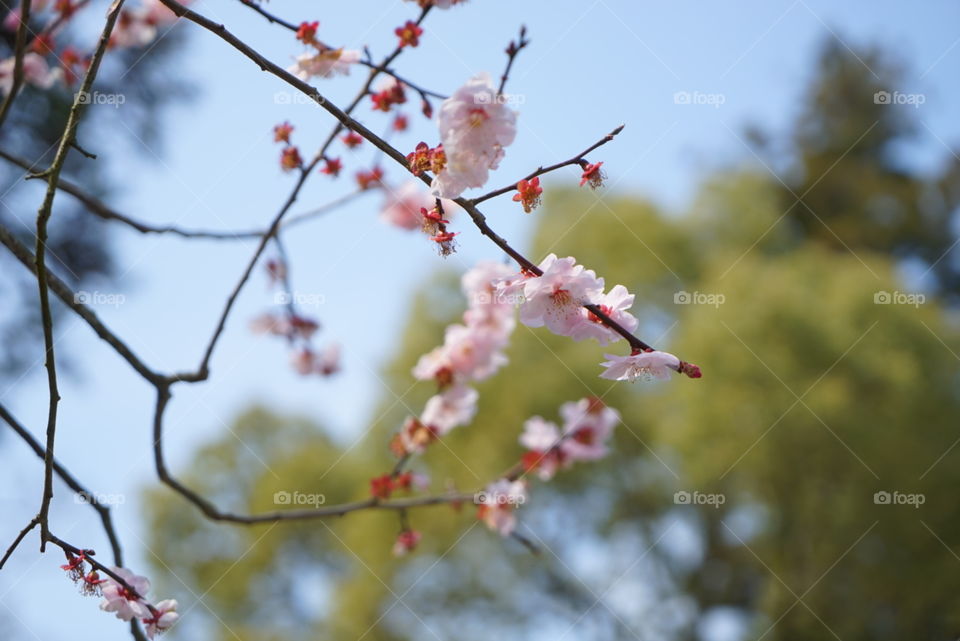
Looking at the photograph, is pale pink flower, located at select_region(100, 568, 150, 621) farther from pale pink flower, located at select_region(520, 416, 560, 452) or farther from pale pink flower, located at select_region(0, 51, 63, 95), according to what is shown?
pale pink flower, located at select_region(0, 51, 63, 95)

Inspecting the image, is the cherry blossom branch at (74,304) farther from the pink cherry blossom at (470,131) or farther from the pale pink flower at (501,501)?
the pale pink flower at (501,501)

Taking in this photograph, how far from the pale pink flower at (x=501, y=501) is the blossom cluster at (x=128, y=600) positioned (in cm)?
109

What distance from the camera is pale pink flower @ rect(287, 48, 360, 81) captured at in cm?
163

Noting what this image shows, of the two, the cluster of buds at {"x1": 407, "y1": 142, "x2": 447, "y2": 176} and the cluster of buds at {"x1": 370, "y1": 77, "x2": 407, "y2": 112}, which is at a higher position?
the cluster of buds at {"x1": 370, "y1": 77, "x2": 407, "y2": 112}

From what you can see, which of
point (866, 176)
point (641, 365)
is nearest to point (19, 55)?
point (641, 365)

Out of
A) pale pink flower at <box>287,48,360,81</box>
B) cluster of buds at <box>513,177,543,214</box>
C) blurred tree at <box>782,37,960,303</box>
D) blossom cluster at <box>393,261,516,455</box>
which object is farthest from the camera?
blurred tree at <box>782,37,960,303</box>

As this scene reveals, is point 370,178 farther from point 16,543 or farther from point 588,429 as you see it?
→ point 16,543

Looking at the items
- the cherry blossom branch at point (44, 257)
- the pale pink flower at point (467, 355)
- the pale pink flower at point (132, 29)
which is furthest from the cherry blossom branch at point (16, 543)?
the pale pink flower at point (132, 29)

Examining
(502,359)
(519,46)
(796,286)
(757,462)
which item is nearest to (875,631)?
(757,462)

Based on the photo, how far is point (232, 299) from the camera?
1.80 metres

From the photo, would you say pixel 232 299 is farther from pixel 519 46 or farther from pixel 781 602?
pixel 781 602

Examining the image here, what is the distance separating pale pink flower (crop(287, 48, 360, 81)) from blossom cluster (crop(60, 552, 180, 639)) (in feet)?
3.14

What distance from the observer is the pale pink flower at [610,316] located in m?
1.25

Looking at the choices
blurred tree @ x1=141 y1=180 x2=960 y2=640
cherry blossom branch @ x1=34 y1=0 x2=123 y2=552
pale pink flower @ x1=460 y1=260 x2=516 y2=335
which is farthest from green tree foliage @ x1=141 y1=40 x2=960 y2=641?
cherry blossom branch @ x1=34 y1=0 x2=123 y2=552
